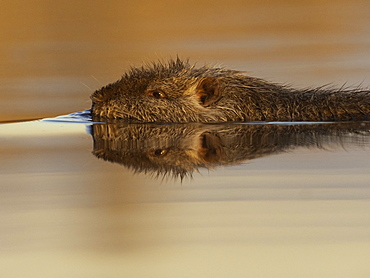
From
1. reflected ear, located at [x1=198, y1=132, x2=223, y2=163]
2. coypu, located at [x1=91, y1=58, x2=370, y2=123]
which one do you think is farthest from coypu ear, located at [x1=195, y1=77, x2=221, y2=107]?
reflected ear, located at [x1=198, y1=132, x2=223, y2=163]

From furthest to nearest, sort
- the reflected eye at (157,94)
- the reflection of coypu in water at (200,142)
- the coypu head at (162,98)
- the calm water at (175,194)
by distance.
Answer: the reflected eye at (157,94) → the coypu head at (162,98) → the reflection of coypu in water at (200,142) → the calm water at (175,194)

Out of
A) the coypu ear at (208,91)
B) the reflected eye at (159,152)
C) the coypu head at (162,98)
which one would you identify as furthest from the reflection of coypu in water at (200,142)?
the coypu ear at (208,91)

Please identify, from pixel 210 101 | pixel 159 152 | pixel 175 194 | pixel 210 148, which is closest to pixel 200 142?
pixel 210 148

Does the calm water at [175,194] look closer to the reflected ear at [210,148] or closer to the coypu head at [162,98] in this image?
the reflected ear at [210,148]

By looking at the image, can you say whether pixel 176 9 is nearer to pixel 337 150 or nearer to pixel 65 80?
pixel 65 80

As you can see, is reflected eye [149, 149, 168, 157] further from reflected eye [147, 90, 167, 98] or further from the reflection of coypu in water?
reflected eye [147, 90, 167, 98]

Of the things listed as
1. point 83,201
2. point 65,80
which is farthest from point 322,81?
point 83,201

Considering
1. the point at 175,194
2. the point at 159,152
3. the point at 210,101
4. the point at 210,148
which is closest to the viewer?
the point at 175,194

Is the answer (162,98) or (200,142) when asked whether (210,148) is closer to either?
(200,142)
